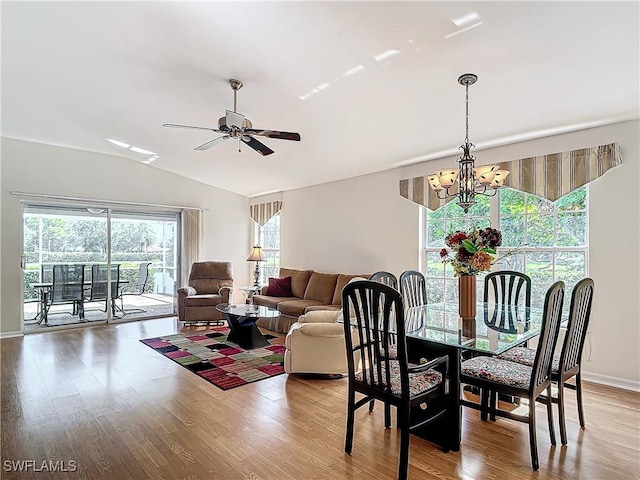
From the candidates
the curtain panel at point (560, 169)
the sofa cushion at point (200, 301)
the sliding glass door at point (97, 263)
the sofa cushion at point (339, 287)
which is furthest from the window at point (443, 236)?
the sliding glass door at point (97, 263)

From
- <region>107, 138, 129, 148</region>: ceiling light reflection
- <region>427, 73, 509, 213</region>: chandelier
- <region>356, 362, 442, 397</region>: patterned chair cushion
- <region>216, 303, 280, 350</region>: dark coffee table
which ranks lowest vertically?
<region>216, 303, 280, 350</region>: dark coffee table

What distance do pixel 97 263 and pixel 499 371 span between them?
6.46 meters

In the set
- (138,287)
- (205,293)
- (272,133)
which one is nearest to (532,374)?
(272,133)

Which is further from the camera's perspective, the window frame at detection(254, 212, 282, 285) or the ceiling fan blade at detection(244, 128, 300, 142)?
the window frame at detection(254, 212, 282, 285)

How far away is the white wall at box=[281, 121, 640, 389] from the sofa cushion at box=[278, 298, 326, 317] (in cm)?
82

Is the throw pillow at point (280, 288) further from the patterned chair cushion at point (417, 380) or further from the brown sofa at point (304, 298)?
the patterned chair cushion at point (417, 380)

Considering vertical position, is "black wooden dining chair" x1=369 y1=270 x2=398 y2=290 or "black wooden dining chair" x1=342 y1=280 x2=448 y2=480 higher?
"black wooden dining chair" x1=369 y1=270 x2=398 y2=290

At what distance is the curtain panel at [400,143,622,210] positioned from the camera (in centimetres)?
361

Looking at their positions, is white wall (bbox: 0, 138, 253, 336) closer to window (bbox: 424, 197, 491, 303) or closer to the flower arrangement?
window (bbox: 424, 197, 491, 303)

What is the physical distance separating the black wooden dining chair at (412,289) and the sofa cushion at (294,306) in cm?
213

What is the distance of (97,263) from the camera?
6.51 metres

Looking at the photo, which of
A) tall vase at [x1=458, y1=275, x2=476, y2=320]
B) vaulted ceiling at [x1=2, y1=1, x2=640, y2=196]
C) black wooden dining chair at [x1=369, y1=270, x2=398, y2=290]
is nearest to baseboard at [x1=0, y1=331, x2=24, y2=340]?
vaulted ceiling at [x1=2, y1=1, x2=640, y2=196]

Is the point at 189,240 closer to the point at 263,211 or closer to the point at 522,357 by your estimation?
the point at 263,211

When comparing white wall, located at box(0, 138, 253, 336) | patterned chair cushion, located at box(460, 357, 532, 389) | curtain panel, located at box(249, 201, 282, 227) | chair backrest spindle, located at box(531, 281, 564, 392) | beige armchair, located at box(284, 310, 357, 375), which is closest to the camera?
chair backrest spindle, located at box(531, 281, 564, 392)
